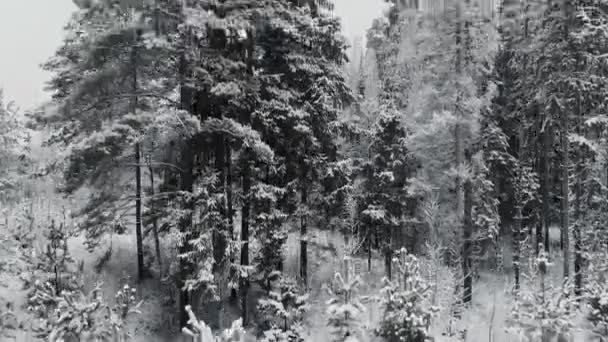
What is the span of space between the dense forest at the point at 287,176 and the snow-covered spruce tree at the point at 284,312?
88 mm

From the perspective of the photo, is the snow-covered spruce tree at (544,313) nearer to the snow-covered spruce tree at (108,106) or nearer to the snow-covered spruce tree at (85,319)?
the snow-covered spruce tree at (85,319)

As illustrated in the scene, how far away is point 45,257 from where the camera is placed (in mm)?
13609

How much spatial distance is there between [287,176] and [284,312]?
5.79 meters

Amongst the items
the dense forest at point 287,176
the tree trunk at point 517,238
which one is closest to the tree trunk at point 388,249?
the dense forest at point 287,176

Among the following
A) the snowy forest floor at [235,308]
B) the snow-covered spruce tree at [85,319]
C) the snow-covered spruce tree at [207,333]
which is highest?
the snow-covered spruce tree at [207,333]

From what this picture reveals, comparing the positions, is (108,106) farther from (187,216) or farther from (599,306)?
(599,306)

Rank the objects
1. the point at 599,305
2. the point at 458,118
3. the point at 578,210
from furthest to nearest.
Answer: the point at 578,210
the point at 458,118
the point at 599,305

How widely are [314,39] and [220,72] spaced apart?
510cm

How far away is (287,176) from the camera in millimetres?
17328

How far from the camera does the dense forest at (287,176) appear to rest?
12.4 metres

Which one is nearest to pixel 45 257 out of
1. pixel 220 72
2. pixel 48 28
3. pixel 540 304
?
pixel 220 72

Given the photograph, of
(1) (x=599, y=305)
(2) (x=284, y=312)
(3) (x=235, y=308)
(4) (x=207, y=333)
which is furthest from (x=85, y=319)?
(1) (x=599, y=305)

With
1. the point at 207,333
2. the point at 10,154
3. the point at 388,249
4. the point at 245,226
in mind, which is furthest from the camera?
the point at 10,154

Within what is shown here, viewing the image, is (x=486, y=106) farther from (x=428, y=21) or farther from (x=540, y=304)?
(x=540, y=304)
